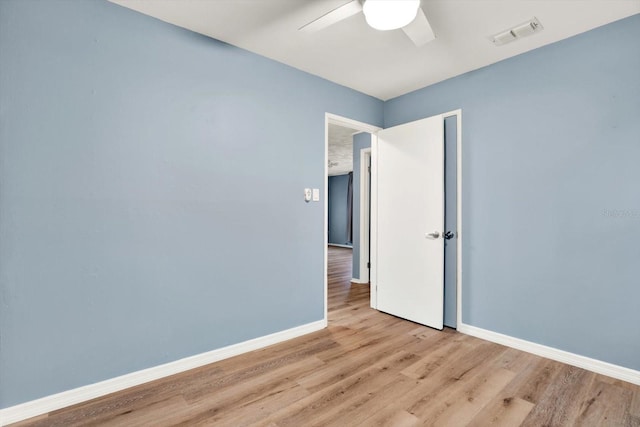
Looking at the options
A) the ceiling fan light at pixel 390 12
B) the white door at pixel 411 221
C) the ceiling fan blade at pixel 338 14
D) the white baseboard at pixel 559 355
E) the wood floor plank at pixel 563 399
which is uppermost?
the ceiling fan blade at pixel 338 14

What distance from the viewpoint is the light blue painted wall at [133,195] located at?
5.68 feet

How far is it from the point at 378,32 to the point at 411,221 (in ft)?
6.04

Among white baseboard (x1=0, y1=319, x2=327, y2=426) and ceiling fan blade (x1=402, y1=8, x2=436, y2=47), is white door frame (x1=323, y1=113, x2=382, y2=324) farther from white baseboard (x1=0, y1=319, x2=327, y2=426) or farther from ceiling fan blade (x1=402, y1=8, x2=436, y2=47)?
ceiling fan blade (x1=402, y1=8, x2=436, y2=47)

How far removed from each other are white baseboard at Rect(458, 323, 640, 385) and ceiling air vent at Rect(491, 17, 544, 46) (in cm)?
247

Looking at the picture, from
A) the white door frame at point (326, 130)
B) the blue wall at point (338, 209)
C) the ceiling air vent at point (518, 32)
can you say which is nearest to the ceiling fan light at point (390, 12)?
the ceiling air vent at point (518, 32)

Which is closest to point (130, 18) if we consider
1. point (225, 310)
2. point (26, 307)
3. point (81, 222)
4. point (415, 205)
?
point (81, 222)

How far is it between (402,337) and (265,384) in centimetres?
140

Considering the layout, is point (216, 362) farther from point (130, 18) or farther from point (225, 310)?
point (130, 18)

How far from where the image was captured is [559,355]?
7.92ft

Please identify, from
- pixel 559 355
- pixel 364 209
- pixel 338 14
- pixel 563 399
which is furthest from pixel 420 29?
pixel 364 209

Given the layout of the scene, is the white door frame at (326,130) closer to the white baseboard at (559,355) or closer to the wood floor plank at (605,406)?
the white baseboard at (559,355)

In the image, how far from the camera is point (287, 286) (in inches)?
111

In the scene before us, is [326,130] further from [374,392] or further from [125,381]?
[125,381]

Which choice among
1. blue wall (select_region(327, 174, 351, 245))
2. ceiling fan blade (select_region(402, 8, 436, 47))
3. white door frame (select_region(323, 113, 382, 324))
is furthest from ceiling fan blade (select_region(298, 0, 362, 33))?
blue wall (select_region(327, 174, 351, 245))
